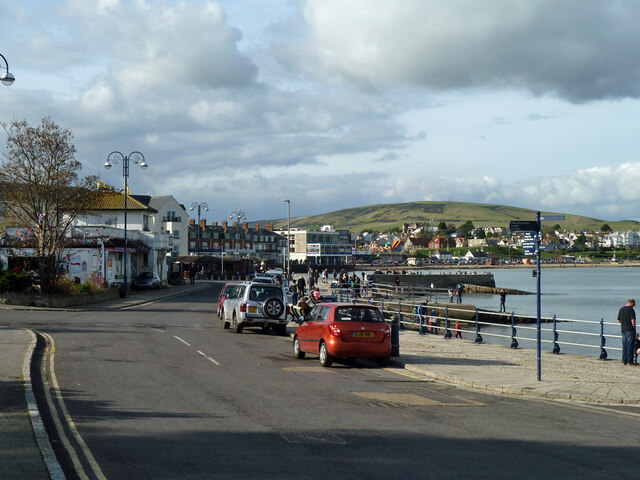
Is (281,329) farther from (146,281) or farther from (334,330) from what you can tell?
(146,281)

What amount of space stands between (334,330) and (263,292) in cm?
997

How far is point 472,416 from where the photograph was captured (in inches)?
428

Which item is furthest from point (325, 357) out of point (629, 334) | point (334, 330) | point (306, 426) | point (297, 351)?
point (629, 334)

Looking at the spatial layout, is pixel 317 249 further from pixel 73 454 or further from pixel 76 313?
pixel 73 454

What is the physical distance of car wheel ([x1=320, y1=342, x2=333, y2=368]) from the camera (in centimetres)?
1716

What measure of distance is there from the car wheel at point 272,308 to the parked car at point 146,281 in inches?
1467

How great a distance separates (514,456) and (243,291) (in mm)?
19202

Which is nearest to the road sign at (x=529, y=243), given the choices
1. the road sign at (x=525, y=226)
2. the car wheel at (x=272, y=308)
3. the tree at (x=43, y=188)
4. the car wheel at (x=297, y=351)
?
the road sign at (x=525, y=226)

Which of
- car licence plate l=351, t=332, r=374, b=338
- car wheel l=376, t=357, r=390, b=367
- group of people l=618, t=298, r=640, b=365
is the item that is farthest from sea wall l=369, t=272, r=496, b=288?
car licence plate l=351, t=332, r=374, b=338

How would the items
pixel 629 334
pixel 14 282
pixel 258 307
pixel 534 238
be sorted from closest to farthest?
pixel 534 238 → pixel 629 334 → pixel 258 307 → pixel 14 282

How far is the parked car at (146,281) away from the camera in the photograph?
201 ft

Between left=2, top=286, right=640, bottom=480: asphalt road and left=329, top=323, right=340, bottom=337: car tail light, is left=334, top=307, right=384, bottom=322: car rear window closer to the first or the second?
left=329, top=323, right=340, bottom=337: car tail light

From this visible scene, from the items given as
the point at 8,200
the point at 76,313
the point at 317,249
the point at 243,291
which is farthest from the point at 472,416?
the point at 317,249

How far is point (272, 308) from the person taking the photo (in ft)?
84.9
